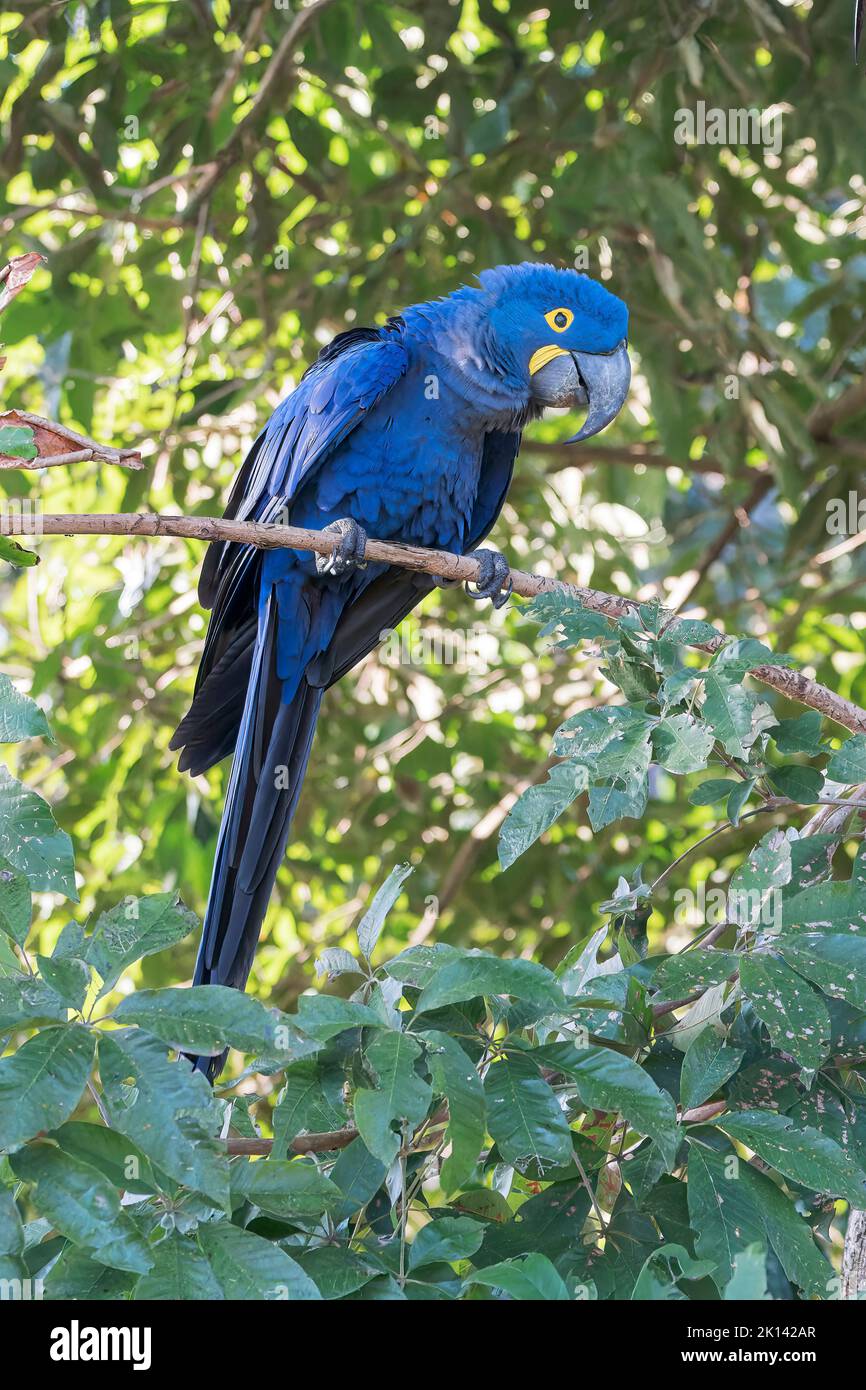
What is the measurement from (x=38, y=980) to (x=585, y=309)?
91.0 inches

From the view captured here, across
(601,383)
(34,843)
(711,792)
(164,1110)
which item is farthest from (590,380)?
(164,1110)

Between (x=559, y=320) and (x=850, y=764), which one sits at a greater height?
(x=559, y=320)

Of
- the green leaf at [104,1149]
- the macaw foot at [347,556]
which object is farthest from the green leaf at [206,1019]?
the macaw foot at [347,556]

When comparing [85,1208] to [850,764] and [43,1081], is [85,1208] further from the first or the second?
[850,764]

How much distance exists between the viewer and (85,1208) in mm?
1172

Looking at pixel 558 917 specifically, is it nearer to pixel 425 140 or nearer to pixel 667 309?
pixel 667 309

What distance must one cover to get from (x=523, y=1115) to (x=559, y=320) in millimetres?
2192

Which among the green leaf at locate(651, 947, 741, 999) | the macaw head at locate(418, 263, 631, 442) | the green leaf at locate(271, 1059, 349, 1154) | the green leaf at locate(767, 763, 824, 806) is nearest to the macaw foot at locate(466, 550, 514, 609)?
the macaw head at locate(418, 263, 631, 442)

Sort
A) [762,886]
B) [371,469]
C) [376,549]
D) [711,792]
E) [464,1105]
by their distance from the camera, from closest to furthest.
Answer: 1. [464,1105]
2. [762,886]
3. [711,792]
4. [376,549]
5. [371,469]

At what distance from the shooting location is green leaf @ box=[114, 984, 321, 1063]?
3.92 feet

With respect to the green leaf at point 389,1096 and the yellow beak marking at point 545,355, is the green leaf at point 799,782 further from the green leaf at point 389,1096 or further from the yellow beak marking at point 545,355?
the yellow beak marking at point 545,355

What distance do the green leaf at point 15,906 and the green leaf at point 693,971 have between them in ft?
2.19

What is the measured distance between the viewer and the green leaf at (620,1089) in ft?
4.27
